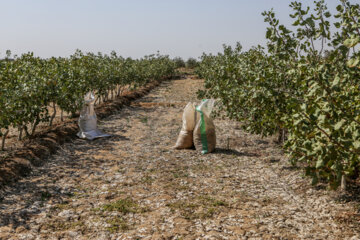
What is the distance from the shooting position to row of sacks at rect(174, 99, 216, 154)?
1112 cm

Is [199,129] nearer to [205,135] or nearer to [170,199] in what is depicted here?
[205,135]

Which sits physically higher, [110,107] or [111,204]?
[110,107]

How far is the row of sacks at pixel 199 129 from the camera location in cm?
1112

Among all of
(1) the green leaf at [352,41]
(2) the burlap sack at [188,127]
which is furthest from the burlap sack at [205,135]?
(1) the green leaf at [352,41]

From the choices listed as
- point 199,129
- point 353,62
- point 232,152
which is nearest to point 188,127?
point 199,129

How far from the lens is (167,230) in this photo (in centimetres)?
600

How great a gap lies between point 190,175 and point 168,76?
1951 inches

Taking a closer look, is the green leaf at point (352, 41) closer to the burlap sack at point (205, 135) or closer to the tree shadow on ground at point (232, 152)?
the burlap sack at point (205, 135)

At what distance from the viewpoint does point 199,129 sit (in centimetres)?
1120

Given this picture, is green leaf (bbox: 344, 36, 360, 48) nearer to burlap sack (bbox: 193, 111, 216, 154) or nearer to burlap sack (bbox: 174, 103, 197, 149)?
burlap sack (bbox: 193, 111, 216, 154)

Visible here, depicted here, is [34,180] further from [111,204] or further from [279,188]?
[279,188]

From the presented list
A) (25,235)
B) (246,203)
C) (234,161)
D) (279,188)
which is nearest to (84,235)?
(25,235)

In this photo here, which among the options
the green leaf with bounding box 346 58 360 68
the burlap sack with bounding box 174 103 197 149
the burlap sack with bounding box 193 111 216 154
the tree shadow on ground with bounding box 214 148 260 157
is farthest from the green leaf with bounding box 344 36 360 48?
the burlap sack with bounding box 174 103 197 149

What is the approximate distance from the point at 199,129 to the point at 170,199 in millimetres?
4142
